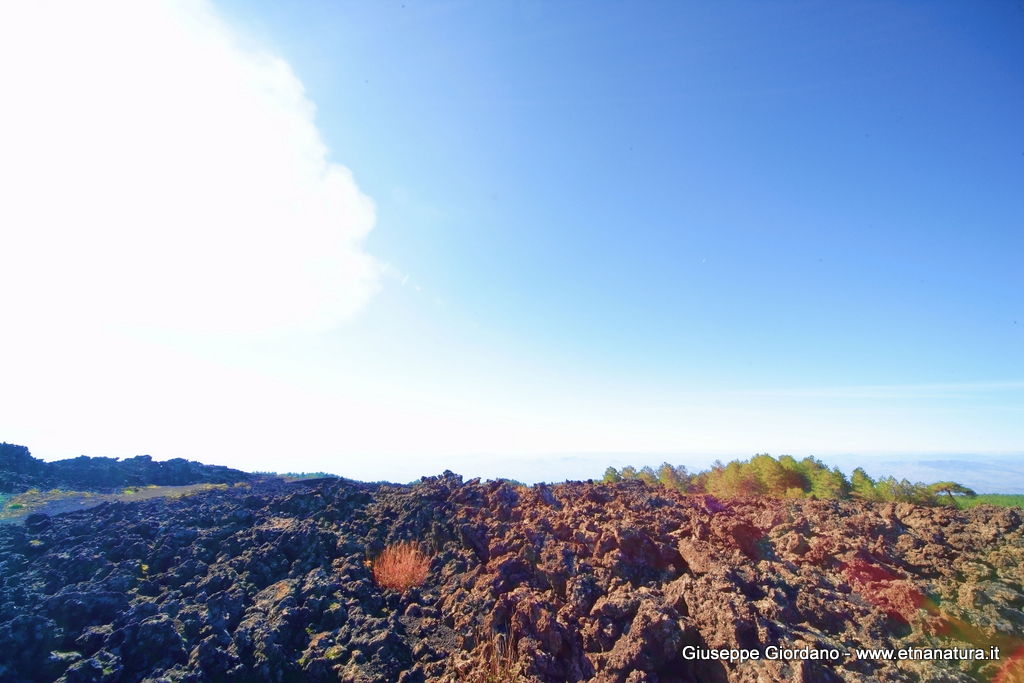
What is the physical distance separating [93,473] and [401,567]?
34.9 m

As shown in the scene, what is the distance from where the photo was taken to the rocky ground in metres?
9.99

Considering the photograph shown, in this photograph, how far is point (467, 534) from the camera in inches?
→ 690

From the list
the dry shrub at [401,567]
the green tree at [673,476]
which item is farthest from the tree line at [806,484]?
the dry shrub at [401,567]

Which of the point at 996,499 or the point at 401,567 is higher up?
the point at 996,499

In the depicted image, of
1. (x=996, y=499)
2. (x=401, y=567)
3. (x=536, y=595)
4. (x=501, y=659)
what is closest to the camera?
(x=501, y=659)

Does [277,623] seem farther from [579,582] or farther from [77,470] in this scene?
[77,470]

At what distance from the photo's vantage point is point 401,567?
16766 millimetres

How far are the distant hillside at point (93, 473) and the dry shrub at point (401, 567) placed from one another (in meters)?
28.4

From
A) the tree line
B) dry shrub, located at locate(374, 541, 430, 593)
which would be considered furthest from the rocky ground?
the tree line

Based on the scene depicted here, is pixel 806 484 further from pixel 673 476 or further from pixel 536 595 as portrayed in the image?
pixel 536 595

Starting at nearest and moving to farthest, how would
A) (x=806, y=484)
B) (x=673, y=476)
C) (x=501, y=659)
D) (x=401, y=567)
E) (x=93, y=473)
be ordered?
(x=501, y=659)
(x=401, y=567)
(x=806, y=484)
(x=93, y=473)
(x=673, y=476)

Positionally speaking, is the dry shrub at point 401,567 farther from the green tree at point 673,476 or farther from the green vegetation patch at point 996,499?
the green tree at point 673,476

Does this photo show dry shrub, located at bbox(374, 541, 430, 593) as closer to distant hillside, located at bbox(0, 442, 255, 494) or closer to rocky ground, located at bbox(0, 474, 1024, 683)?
rocky ground, located at bbox(0, 474, 1024, 683)

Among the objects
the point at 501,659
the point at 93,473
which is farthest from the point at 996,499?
Answer: the point at 93,473
